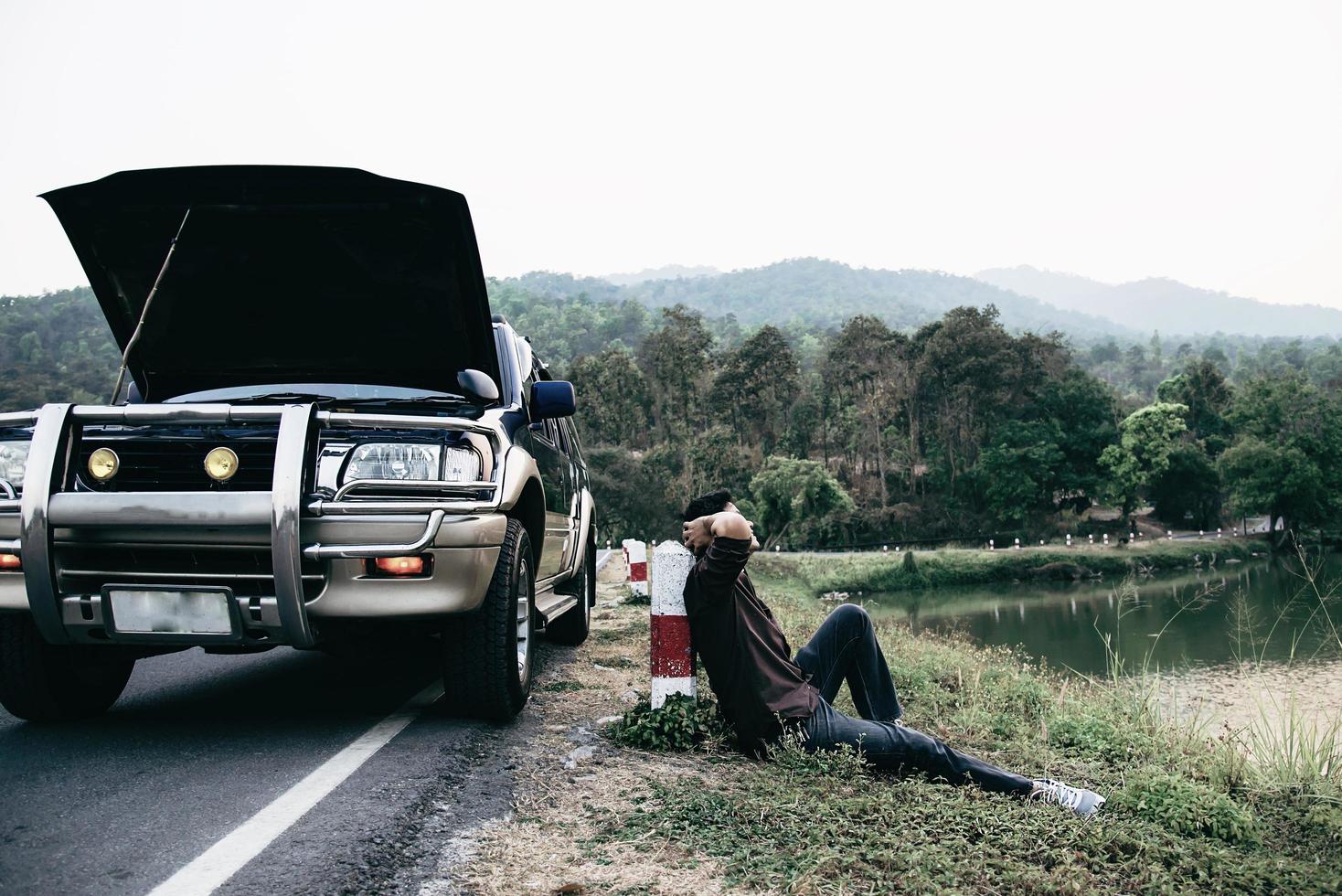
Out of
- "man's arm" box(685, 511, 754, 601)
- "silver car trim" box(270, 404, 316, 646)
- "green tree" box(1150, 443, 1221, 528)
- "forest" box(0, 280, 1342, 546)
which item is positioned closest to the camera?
"silver car trim" box(270, 404, 316, 646)

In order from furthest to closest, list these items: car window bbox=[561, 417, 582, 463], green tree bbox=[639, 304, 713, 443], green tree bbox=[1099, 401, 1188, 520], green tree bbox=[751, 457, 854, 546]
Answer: green tree bbox=[639, 304, 713, 443]
green tree bbox=[1099, 401, 1188, 520]
green tree bbox=[751, 457, 854, 546]
car window bbox=[561, 417, 582, 463]

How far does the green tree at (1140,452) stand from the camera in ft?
198

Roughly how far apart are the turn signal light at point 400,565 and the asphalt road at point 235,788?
0.80 metres

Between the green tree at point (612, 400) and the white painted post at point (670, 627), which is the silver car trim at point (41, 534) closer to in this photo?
the white painted post at point (670, 627)

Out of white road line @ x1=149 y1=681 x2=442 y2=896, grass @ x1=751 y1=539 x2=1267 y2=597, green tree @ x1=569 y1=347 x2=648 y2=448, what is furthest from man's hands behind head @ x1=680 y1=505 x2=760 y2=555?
green tree @ x1=569 y1=347 x2=648 y2=448

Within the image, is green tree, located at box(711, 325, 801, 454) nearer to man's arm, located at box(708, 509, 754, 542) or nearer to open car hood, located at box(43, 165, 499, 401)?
open car hood, located at box(43, 165, 499, 401)

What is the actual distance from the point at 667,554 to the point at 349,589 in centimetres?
140

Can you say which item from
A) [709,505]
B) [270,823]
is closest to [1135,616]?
[709,505]

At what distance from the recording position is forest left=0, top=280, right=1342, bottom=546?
55500 mm

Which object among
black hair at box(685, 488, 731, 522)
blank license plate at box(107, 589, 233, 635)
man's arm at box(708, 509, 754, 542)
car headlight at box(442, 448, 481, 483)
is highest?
car headlight at box(442, 448, 481, 483)

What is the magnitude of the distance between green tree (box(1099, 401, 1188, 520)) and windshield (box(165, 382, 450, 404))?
6221 cm

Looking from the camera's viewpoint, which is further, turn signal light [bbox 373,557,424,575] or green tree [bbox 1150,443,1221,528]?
green tree [bbox 1150,443,1221,528]

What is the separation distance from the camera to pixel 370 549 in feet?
12.9

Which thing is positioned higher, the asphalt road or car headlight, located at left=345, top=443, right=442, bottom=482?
car headlight, located at left=345, top=443, right=442, bottom=482
